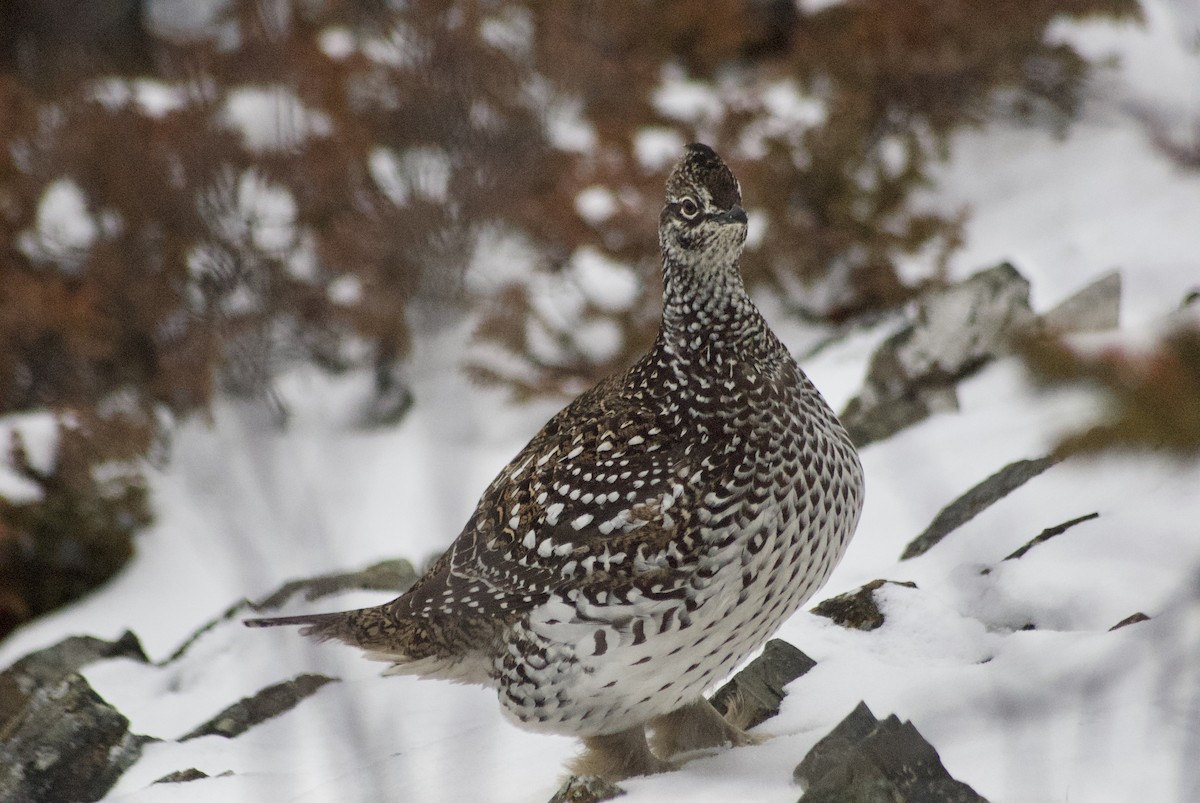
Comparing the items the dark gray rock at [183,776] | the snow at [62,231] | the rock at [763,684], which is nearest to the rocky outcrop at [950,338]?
the rock at [763,684]

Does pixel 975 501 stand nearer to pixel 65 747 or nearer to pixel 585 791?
pixel 585 791

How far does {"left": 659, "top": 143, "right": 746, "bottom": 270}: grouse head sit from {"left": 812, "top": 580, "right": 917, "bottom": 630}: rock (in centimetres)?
114

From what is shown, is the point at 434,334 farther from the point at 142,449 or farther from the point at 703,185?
the point at 703,185

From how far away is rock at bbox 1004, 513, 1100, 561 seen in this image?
364 centimetres

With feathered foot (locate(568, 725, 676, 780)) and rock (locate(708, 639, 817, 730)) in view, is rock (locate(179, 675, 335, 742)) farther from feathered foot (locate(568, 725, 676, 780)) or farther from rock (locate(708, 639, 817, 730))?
rock (locate(708, 639, 817, 730))

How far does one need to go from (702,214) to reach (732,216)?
0.09m

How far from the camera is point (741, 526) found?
288cm

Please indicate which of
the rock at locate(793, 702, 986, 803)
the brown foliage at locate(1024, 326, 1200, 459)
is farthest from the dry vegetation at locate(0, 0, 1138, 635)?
the brown foliage at locate(1024, 326, 1200, 459)

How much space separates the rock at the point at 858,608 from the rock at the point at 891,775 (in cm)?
103

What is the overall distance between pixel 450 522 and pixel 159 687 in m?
3.33

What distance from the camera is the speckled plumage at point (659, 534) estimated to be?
Answer: 2.88 meters

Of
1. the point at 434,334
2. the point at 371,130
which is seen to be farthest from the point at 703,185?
the point at 371,130

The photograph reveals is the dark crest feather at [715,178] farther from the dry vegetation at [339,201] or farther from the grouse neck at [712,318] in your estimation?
the dry vegetation at [339,201]

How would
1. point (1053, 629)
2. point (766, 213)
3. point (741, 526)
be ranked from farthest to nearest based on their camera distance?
point (766, 213) → point (1053, 629) → point (741, 526)
